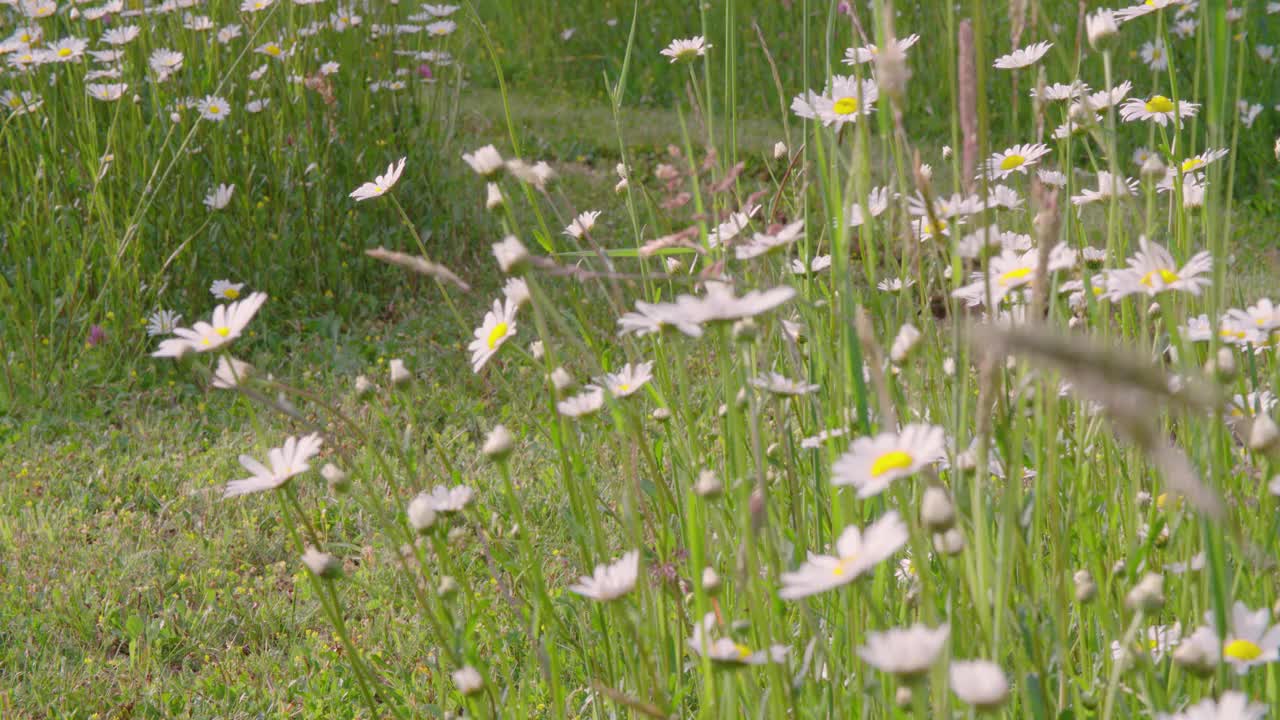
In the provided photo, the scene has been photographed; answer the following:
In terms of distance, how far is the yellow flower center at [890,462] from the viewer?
2.74 feet

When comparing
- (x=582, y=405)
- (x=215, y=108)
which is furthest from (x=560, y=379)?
(x=215, y=108)

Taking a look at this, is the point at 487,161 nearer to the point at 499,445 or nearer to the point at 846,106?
the point at 499,445

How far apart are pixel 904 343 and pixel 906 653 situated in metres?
0.48

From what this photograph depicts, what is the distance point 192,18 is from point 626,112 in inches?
116

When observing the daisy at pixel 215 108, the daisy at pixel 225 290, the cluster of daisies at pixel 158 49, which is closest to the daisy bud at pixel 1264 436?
the daisy at pixel 225 290

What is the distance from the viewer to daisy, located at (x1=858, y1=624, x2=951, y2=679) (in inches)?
27.9

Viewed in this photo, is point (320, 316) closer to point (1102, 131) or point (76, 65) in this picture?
point (76, 65)

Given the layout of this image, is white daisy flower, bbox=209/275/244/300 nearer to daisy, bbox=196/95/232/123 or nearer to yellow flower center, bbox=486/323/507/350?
daisy, bbox=196/95/232/123

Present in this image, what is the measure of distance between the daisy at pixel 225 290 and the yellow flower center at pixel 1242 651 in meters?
2.41

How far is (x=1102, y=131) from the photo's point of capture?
4.24 ft

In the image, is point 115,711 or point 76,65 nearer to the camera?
point 115,711

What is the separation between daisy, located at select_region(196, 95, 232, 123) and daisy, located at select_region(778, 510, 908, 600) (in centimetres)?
274

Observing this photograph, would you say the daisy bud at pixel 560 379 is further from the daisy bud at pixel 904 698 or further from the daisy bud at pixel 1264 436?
the daisy bud at pixel 1264 436

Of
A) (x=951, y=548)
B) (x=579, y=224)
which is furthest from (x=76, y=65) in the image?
(x=951, y=548)
